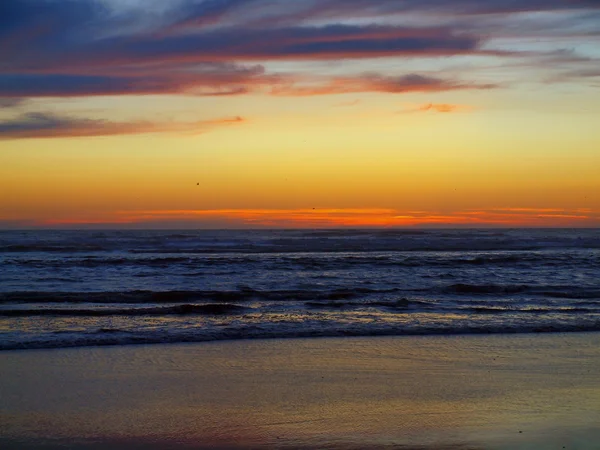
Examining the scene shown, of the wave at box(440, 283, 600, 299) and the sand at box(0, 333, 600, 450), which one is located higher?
the sand at box(0, 333, 600, 450)

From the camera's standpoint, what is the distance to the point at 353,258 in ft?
108

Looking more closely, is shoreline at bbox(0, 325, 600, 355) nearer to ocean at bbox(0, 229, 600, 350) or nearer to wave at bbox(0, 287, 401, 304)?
ocean at bbox(0, 229, 600, 350)

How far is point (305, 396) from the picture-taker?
8.14 meters

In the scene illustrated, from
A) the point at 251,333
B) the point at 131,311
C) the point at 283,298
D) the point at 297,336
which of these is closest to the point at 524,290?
the point at 283,298

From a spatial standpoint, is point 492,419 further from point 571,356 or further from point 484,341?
point 484,341

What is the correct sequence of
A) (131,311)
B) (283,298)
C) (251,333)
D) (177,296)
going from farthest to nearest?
(177,296) → (283,298) → (131,311) → (251,333)

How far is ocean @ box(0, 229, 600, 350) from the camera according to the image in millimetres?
13008

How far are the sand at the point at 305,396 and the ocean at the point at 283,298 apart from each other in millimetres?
1537

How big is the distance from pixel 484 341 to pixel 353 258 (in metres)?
21.1

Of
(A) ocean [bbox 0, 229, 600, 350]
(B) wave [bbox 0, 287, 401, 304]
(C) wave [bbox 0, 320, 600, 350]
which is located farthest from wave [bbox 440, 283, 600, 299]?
(C) wave [bbox 0, 320, 600, 350]

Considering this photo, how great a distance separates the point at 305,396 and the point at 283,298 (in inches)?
412

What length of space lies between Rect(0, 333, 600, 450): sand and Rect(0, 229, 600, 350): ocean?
1.54 meters

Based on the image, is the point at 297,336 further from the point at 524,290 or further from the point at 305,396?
the point at 524,290

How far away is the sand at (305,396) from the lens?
22.0ft
